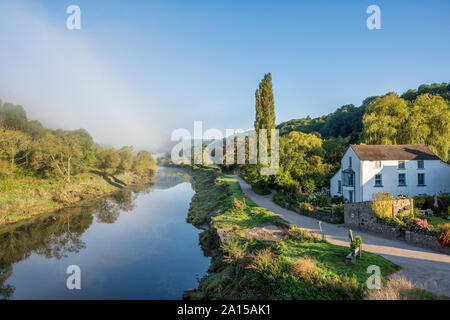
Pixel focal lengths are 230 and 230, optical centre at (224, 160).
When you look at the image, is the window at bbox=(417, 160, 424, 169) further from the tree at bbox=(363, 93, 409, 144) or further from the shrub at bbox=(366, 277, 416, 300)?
the shrub at bbox=(366, 277, 416, 300)

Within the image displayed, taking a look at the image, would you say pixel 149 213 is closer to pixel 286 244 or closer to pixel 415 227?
pixel 286 244

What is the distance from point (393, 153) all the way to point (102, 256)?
93.8ft

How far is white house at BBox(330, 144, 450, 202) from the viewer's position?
2297 cm

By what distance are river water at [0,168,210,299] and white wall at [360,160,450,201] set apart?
17.8 metres

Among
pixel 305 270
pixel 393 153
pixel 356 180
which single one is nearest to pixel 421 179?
pixel 393 153

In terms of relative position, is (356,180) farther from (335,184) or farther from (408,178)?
(408,178)

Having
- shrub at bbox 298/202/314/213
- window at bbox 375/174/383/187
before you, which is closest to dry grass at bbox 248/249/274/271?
shrub at bbox 298/202/314/213

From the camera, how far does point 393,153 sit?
79.0 feet

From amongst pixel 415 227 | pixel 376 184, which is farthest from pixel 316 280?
pixel 376 184

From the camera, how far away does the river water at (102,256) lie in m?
12.4

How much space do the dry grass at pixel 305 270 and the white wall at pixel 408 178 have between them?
17222 mm
